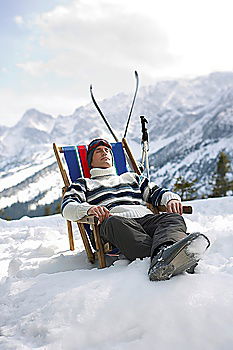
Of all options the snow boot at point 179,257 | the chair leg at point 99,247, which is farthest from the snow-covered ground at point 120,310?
the chair leg at point 99,247

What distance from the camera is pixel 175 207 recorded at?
10.7ft

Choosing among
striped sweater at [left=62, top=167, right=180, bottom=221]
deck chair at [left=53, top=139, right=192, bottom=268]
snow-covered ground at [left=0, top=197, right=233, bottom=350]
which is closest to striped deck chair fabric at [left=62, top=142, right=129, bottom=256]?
deck chair at [left=53, top=139, right=192, bottom=268]

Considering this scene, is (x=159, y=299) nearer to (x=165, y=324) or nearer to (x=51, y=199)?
(x=165, y=324)

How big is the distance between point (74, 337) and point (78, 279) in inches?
28.9

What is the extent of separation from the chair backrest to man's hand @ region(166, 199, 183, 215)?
4.48ft

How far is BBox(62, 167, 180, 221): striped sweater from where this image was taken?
10.8 ft

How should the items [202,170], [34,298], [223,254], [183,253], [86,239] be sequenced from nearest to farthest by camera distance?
[183,253]
[34,298]
[223,254]
[86,239]
[202,170]

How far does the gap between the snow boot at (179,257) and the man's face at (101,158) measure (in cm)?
202

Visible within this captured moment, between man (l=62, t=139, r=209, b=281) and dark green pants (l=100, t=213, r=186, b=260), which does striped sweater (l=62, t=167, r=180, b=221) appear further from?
dark green pants (l=100, t=213, r=186, b=260)

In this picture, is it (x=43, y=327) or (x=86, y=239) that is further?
(x=86, y=239)

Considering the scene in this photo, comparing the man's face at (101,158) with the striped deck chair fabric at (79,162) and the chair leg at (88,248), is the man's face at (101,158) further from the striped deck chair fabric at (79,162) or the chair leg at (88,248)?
the chair leg at (88,248)

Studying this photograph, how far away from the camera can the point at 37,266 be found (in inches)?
135

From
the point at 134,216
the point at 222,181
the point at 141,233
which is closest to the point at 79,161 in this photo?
the point at 134,216

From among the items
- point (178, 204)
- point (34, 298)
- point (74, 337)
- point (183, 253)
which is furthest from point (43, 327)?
point (178, 204)
